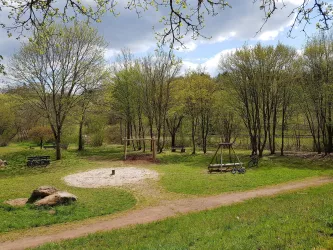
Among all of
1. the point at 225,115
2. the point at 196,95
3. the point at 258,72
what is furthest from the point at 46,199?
the point at 225,115

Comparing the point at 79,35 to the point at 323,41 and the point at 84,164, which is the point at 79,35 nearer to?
the point at 84,164

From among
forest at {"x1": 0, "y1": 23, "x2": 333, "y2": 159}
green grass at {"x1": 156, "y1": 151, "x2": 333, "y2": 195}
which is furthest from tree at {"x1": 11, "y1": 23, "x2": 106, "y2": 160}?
green grass at {"x1": 156, "y1": 151, "x2": 333, "y2": 195}

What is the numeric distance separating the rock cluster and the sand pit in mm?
Answer: 3953

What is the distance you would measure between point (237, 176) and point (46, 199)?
11.6 meters

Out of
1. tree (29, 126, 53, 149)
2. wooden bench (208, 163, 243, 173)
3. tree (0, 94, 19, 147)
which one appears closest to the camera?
wooden bench (208, 163, 243, 173)

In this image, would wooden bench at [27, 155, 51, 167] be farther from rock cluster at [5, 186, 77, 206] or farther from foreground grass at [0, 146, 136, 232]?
rock cluster at [5, 186, 77, 206]

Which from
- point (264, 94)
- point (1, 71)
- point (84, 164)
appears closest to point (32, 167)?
point (84, 164)

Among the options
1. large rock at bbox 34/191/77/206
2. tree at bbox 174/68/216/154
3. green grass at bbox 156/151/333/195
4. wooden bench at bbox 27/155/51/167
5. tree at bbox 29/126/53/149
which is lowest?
green grass at bbox 156/151/333/195

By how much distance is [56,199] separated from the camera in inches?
465

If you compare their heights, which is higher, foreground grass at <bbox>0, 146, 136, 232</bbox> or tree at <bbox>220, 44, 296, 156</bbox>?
tree at <bbox>220, 44, 296, 156</bbox>

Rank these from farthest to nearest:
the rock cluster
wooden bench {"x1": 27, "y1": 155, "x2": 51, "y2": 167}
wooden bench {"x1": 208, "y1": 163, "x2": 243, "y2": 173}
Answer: wooden bench {"x1": 27, "y1": 155, "x2": 51, "y2": 167} < wooden bench {"x1": 208, "y1": 163, "x2": 243, "y2": 173} < the rock cluster

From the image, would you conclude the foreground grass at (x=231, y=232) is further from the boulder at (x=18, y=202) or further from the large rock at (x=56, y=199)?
the boulder at (x=18, y=202)

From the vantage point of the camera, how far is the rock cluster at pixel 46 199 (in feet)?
38.3

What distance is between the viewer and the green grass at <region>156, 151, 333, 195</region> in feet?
50.7
